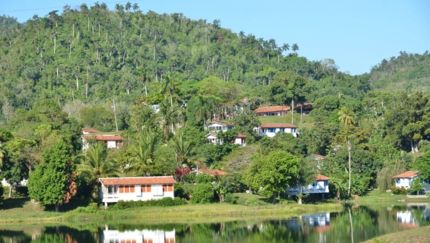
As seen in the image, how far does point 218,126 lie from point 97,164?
1055 inches

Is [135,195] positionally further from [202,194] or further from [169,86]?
[169,86]

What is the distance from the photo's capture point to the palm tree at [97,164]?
6072 cm

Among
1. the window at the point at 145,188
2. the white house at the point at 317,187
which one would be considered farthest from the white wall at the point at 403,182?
the window at the point at 145,188

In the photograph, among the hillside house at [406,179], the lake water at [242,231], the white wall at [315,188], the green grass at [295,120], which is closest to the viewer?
the lake water at [242,231]

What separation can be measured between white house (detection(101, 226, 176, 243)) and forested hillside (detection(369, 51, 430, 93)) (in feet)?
319

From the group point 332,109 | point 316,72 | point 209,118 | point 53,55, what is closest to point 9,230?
point 209,118

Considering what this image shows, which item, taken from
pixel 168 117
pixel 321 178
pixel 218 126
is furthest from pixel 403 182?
pixel 168 117

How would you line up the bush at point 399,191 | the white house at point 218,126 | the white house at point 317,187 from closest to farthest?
the white house at point 317,187
the bush at point 399,191
the white house at point 218,126

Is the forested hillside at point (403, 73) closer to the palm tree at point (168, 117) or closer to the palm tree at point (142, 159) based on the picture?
the palm tree at point (168, 117)

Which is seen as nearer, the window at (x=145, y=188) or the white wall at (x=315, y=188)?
the window at (x=145, y=188)

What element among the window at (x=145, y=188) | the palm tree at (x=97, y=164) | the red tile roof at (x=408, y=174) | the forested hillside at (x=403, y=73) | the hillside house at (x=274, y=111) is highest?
the forested hillside at (x=403, y=73)

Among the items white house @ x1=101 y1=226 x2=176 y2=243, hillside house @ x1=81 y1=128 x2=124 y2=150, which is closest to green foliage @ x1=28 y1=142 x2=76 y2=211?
white house @ x1=101 y1=226 x2=176 y2=243

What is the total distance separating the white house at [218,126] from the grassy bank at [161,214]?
2650 cm

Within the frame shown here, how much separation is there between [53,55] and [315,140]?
6431 cm
